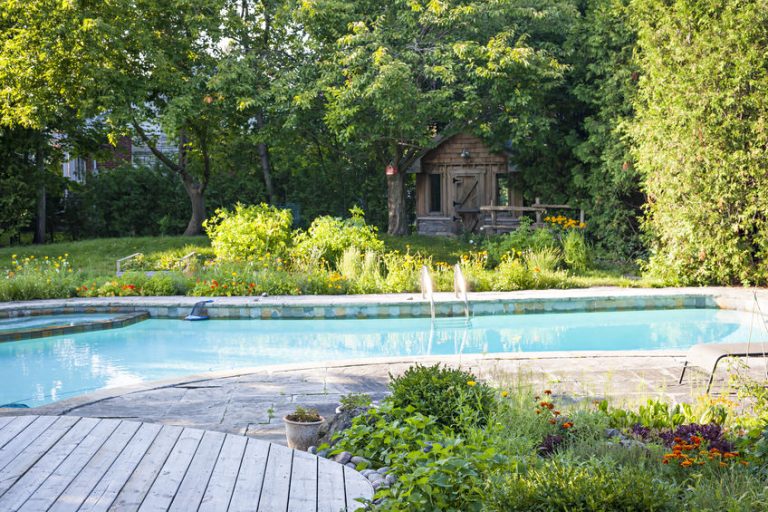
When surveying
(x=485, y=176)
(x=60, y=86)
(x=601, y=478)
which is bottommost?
(x=601, y=478)

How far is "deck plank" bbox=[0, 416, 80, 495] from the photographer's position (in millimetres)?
3777

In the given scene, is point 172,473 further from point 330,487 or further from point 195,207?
point 195,207

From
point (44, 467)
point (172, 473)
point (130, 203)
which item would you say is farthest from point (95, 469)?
point (130, 203)

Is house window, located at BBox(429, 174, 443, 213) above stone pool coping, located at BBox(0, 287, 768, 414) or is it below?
above

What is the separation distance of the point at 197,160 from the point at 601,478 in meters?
19.8

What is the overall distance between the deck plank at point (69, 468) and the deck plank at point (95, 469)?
3cm

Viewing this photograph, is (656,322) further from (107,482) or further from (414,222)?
(414,222)

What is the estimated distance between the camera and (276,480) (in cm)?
378

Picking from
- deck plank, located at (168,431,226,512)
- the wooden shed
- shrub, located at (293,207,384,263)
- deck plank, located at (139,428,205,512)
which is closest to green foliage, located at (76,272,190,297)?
shrub, located at (293,207,384,263)

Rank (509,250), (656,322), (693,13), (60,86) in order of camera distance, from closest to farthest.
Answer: (656,322) → (693,13) → (509,250) → (60,86)

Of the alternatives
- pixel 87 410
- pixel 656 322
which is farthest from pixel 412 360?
pixel 656 322

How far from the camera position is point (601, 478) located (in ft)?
9.75

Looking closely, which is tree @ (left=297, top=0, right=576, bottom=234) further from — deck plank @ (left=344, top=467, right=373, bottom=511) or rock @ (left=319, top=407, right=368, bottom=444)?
deck plank @ (left=344, top=467, right=373, bottom=511)

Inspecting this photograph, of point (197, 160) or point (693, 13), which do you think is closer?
point (693, 13)
